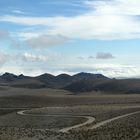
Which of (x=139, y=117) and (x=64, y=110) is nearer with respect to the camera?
(x=139, y=117)

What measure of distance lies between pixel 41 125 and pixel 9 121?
9802 millimetres

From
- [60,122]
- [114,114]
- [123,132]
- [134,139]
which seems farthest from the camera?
[114,114]

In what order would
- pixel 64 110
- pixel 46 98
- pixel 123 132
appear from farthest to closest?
pixel 46 98 < pixel 64 110 < pixel 123 132

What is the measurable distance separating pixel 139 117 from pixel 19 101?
69.1m

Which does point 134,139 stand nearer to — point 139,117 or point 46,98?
point 139,117

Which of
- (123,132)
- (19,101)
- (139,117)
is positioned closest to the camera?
(123,132)

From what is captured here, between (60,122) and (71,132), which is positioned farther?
(60,122)

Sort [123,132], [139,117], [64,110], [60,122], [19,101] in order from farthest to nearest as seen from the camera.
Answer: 1. [19,101]
2. [64,110]
3. [60,122]
4. [139,117]
5. [123,132]

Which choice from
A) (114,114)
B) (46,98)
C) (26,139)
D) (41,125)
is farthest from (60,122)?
(46,98)

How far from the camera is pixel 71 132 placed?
5253 centimetres

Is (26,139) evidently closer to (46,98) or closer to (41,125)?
(41,125)

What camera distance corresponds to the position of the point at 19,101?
131125mm

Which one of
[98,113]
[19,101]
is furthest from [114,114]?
[19,101]

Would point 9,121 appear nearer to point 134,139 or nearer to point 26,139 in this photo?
point 26,139
